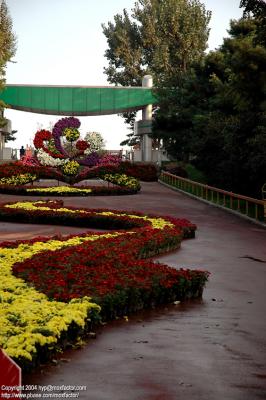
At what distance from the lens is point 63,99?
5144cm

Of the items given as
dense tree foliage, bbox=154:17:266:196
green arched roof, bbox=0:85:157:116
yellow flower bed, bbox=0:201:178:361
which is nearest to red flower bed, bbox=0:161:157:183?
dense tree foliage, bbox=154:17:266:196

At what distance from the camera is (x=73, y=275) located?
891 cm

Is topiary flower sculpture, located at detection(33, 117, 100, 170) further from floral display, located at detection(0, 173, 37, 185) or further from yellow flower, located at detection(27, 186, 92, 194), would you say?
yellow flower, located at detection(27, 186, 92, 194)

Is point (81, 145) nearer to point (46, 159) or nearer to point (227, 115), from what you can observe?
point (46, 159)

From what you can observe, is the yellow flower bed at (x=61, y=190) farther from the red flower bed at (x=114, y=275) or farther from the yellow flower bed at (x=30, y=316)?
the yellow flower bed at (x=30, y=316)

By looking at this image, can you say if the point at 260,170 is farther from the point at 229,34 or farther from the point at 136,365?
the point at 136,365

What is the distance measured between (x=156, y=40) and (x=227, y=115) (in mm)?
36836

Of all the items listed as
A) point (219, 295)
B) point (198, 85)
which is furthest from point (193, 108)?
point (219, 295)

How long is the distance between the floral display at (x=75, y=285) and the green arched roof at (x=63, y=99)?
1501 inches

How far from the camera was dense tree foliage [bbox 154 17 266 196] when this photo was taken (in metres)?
17.4

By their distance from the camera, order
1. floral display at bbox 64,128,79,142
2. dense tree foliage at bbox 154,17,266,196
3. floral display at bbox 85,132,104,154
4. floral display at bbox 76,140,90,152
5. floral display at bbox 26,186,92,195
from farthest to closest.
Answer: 1. floral display at bbox 85,132,104,154
2. floral display at bbox 76,140,90,152
3. floral display at bbox 64,128,79,142
4. floral display at bbox 26,186,92,195
5. dense tree foliage at bbox 154,17,266,196

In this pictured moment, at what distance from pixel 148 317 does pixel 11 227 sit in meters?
11.1

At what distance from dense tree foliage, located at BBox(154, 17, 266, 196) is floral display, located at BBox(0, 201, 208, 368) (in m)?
5.35

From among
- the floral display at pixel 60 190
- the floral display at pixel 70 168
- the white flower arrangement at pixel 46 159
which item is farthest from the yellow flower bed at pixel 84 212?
the white flower arrangement at pixel 46 159
